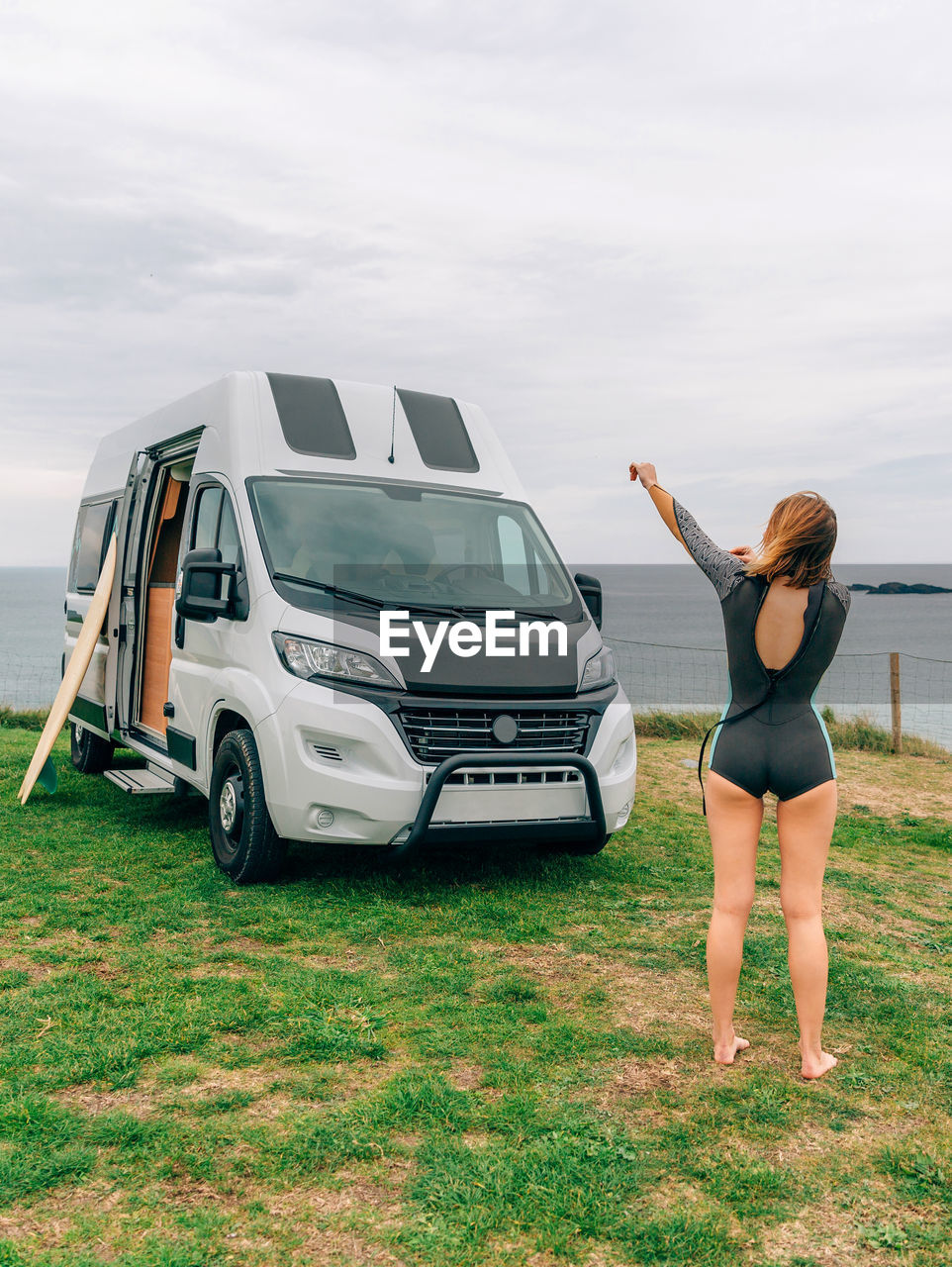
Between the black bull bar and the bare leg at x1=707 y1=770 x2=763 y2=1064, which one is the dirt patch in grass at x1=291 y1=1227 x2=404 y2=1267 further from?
the black bull bar

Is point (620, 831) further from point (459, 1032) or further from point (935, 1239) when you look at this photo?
point (935, 1239)

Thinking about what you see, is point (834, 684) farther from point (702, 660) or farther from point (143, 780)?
point (143, 780)

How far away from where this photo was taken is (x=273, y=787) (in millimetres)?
5523

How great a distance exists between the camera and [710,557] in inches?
154

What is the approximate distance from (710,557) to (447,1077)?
6.67 ft

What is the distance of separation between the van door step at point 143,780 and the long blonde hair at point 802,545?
16.5ft

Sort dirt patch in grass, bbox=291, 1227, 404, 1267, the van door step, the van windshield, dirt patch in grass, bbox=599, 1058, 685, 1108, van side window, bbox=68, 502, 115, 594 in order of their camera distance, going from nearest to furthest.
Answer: dirt patch in grass, bbox=291, 1227, 404, 1267
dirt patch in grass, bbox=599, 1058, 685, 1108
the van windshield
the van door step
van side window, bbox=68, 502, 115, 594

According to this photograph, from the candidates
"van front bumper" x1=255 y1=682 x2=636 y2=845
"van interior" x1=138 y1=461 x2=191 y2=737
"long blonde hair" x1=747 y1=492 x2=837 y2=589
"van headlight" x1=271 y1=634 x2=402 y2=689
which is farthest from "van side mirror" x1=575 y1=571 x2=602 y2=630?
"van interior" x1=138 y1=461 x2=191 y2=737

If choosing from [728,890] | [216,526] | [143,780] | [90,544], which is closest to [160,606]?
[90,544]

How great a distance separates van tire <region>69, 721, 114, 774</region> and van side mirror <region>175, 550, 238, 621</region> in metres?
4.01

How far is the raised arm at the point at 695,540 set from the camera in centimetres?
380

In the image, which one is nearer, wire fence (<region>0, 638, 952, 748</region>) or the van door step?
the van door step

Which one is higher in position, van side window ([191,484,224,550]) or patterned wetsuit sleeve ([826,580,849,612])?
van side window ([191,484,224,550])

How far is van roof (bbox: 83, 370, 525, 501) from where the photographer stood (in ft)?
21.0
